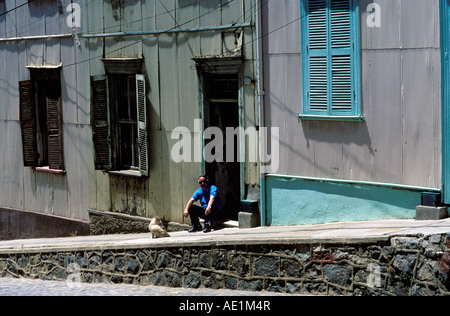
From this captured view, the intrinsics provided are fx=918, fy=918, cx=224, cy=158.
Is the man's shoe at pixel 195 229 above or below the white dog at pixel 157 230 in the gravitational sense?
below

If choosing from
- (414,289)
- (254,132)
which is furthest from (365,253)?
(254,132)

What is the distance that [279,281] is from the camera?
11.6 metres

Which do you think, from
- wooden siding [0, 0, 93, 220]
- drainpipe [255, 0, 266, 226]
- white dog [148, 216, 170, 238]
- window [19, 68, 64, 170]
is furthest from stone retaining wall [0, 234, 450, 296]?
window [19, 68, 64, 170]

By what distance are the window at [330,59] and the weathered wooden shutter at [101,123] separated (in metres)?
4.71

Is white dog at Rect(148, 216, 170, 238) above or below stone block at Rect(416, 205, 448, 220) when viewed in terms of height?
below

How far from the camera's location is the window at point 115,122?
16875mm

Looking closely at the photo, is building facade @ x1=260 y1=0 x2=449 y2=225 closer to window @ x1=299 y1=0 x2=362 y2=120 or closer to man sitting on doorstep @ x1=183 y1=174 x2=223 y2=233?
window @ x1=299 y1=0 x2=362 y2=120

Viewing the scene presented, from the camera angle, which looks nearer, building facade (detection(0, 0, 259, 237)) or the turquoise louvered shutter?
the turquoise louvered shutter

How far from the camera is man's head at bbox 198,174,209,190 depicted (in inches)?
582

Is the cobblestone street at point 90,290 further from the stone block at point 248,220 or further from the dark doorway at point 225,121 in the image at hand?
the dark doorway at point 225,121

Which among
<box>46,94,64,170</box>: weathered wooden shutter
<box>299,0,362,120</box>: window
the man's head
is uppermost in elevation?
<box>299,0,362,120</box>: window

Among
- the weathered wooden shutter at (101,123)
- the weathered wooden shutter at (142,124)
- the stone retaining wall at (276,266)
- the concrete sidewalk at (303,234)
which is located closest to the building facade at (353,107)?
the concrete sidewalk at (303,234)

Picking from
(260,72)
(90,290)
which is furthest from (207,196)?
(90,290)

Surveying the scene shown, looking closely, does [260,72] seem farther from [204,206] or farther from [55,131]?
[55,131]
